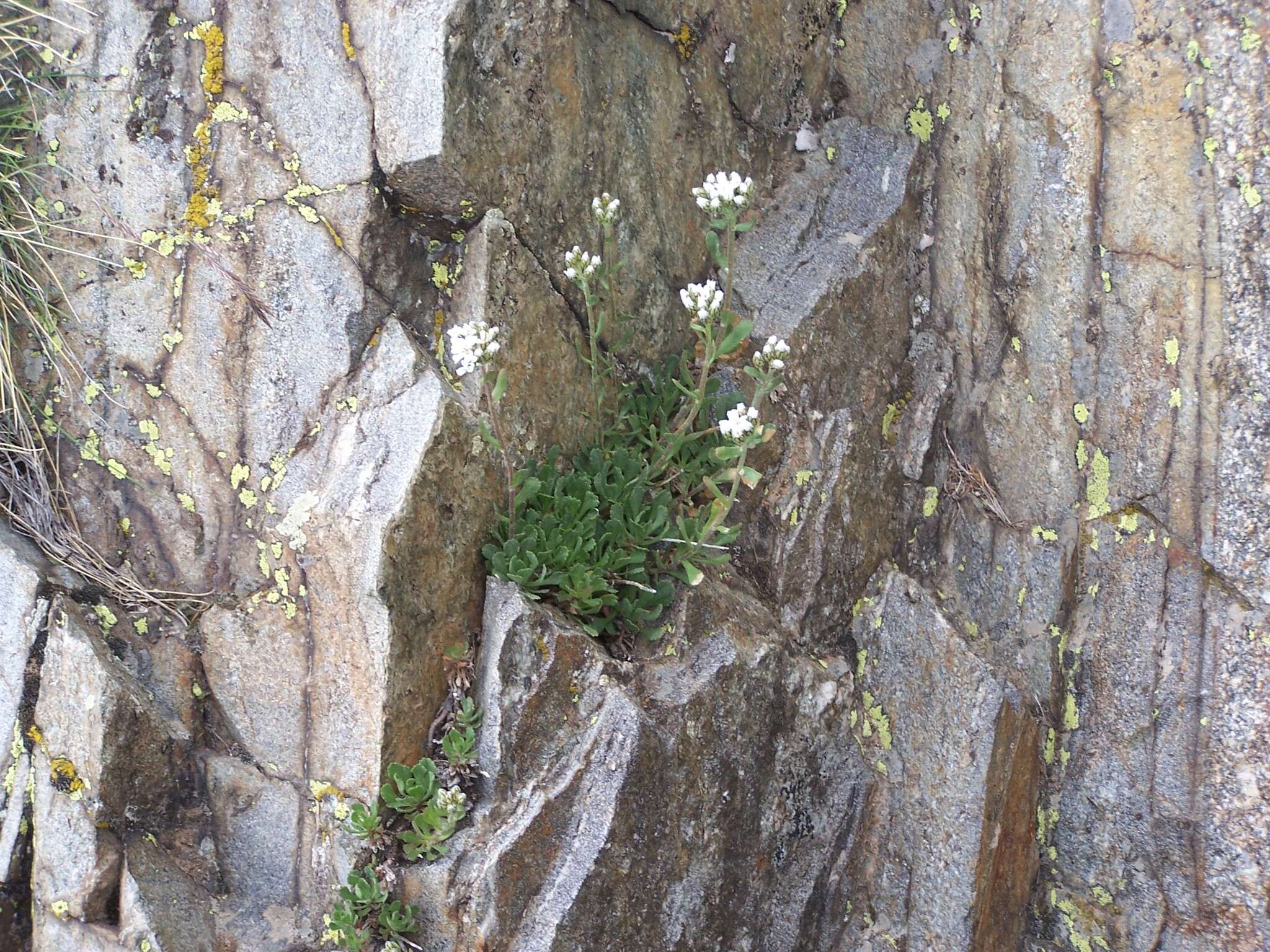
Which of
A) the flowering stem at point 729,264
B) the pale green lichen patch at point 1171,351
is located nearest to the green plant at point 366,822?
the flowering stem at point 729,264

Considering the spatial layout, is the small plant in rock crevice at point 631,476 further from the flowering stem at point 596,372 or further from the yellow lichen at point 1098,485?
the yellow lichen at point 1098,485

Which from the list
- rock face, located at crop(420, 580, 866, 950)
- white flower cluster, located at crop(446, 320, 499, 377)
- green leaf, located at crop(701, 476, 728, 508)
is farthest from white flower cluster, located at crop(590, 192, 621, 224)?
rock face, located at crop(420, 580, 866, 950)

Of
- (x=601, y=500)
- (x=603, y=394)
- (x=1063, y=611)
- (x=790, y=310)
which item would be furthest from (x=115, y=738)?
(x=1063, y=611)

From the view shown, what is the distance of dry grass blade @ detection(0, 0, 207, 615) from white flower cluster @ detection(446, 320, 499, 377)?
121cm

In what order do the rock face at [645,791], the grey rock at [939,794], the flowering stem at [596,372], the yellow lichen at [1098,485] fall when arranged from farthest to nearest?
1. the yellow lichen at [1098,485]
2. the grey rock at [939,794]
3. the flowering stem at [596,372]
4. the rock face at [645,791]

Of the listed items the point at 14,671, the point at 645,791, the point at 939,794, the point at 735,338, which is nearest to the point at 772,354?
the point at 735,338

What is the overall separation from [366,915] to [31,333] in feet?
7.01

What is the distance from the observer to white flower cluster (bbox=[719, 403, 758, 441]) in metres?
3.29

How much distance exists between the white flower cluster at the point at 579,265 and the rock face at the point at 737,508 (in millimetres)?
217

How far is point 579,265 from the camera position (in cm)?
340

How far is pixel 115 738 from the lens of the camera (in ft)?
10.2

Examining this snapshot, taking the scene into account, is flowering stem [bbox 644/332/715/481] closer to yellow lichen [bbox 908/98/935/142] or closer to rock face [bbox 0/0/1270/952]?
rock face [bbox 0/0/1270/952]

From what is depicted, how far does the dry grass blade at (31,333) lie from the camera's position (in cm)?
331

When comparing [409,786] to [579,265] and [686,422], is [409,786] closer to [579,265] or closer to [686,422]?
[686,422]
